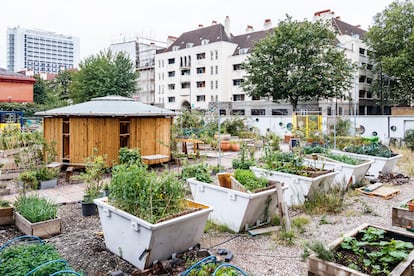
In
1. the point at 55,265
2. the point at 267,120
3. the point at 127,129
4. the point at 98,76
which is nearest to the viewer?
the point at 55,265

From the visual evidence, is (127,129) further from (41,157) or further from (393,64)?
(393,64)

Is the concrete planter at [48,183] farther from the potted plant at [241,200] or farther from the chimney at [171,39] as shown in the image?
the chimney at [171,39]

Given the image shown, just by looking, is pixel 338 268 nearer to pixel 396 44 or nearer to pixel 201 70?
pixel 396 44

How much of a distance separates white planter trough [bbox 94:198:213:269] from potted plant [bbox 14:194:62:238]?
1.25 metres

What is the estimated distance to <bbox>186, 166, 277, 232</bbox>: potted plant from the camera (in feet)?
16.7

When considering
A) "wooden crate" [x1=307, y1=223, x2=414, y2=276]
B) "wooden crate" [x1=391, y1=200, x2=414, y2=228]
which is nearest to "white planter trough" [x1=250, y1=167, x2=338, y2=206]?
"wooden crate" [x1=391, y1=200, x2=414, y2=228]

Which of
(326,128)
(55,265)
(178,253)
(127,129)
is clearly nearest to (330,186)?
(178,253)

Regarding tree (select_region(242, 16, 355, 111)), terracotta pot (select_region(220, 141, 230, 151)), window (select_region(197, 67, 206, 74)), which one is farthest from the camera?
window (select_region(197, 67, 206, 74))

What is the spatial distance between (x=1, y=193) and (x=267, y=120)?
732 inches

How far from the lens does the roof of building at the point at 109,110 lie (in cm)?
1038

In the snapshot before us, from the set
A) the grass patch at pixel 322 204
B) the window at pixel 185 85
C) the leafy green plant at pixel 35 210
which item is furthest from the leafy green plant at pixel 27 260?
the window at pixel 185 85

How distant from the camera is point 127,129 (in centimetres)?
1155

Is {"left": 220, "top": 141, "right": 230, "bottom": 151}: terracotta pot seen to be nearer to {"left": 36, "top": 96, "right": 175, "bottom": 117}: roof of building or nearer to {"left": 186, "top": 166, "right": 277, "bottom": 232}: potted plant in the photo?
{"left": 36, "top": 96, "right": 175, "bottom": 117}: roof of building

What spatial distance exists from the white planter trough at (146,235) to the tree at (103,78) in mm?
27842
